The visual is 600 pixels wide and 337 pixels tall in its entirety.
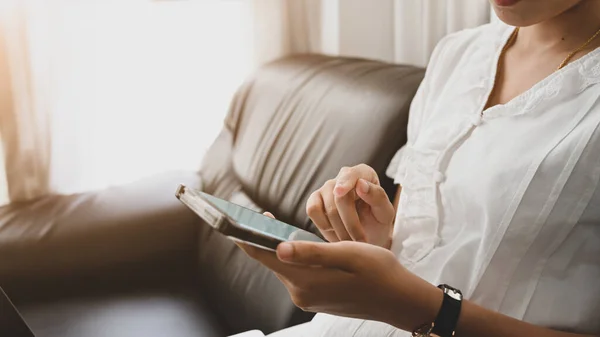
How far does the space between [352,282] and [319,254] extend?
0.22ft

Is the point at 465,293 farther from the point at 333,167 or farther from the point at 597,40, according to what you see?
the point at 333,167

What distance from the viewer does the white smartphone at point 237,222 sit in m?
0.56

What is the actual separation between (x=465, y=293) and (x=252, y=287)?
0.63 m

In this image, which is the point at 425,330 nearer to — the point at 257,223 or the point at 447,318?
the point at 447,318

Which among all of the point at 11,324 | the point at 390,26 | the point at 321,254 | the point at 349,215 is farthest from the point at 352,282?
the point at 390,26

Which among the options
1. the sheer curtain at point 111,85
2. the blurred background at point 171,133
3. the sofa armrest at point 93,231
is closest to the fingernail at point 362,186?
the blurred background at point 171,133

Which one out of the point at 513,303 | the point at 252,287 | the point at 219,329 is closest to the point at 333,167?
the point at 252,287

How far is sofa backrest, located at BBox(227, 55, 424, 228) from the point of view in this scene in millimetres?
1211

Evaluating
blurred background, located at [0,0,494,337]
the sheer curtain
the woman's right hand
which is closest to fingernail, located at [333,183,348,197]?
the woman's right hand

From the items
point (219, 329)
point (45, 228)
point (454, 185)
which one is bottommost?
point (219, 329)

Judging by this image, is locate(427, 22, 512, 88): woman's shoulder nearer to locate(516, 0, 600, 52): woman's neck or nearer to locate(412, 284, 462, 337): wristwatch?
locate(516, 0, 600, 52): woman's neck

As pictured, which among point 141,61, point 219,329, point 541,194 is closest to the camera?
point 541,194

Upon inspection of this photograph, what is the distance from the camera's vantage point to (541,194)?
0.76m

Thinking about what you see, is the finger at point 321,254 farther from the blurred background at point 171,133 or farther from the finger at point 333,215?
the blurred background at point 171,133
